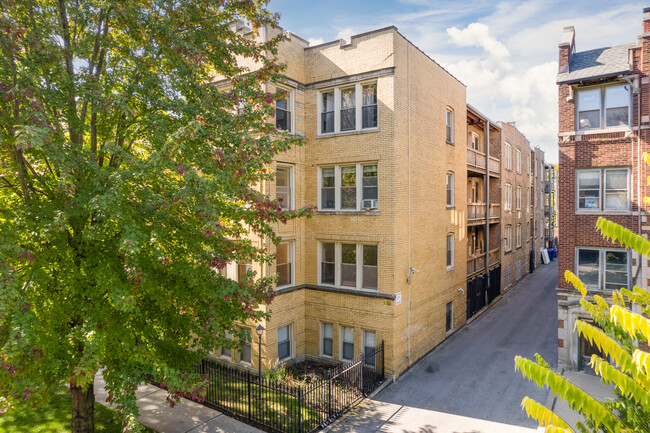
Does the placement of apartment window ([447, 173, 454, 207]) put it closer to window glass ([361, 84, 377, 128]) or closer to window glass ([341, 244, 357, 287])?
window glass ([361, 84, 377, 128])

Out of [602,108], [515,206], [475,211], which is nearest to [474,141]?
[475,211]

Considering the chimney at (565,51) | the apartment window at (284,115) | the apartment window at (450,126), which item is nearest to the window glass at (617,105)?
the chimney at (565,51)

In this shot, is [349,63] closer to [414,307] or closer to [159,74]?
[159,74]

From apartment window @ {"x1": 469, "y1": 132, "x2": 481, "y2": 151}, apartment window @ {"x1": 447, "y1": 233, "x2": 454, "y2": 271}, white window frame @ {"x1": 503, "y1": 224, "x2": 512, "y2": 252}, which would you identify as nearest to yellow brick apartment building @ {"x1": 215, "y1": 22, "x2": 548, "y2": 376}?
apartment window @ {"x1": 447, "y1": 233, "x2": 454, "y2": 271}

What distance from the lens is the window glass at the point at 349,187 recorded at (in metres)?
16.6

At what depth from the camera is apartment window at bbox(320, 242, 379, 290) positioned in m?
16.3

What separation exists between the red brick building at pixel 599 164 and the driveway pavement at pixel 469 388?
A: 2.94m

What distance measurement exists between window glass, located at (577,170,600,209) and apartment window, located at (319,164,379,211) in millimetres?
8760

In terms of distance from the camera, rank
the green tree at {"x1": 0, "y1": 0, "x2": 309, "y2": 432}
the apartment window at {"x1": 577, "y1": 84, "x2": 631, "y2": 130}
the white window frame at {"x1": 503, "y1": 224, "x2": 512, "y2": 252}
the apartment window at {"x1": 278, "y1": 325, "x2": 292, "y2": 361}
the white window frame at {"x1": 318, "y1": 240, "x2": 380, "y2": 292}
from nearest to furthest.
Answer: the green tree at {"x1": 0, "y1": 0, "x2": 309, "y2": 432} → the apartment window at {"x1": 577, "y1": 84, "x2": 631, "y2": 130} → the white window frame at {"x1": 318, "y1": 240, "x2": 380, "y2": 292} → the apartment window at {"x1": 278, "y1": 325, "x2": 292, "y2": 361} → the white window frame at {"x1": 503, "y1": 224, "x2": 512, "y2": 252}

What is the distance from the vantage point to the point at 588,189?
54.6 feet

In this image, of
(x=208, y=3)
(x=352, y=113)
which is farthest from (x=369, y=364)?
(x=208, y=3)

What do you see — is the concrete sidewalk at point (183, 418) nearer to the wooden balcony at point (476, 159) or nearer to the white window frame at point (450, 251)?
the white window frame at point (450, 251)

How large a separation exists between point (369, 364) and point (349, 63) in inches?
485

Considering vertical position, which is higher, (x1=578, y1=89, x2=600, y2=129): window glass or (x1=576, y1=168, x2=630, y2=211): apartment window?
(x1=578, y1=89, x2=600, y2=129): window glass
